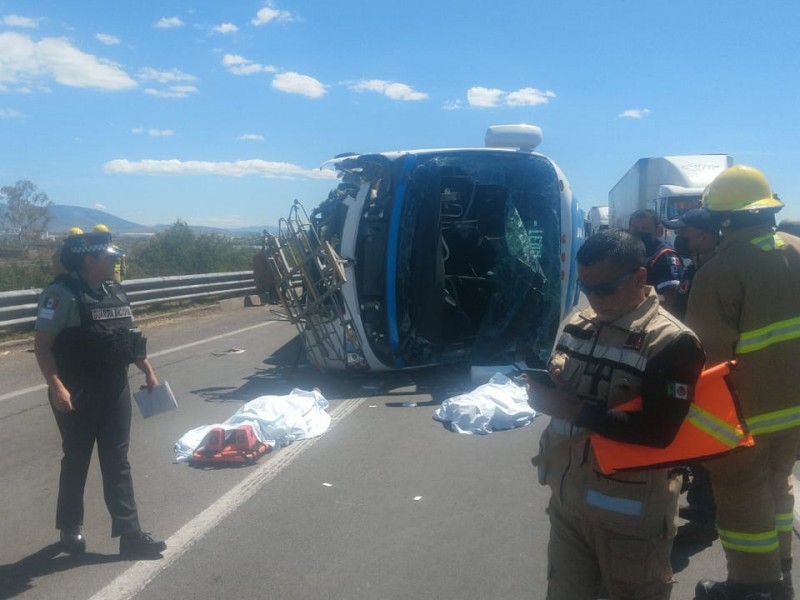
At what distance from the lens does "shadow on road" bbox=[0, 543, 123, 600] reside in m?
3.88

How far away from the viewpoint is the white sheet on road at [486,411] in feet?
22.2

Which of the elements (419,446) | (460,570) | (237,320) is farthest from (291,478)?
(237,320)

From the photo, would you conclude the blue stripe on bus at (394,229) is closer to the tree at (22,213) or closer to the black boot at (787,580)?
the black boot at (787,580)

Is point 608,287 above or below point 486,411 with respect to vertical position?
above

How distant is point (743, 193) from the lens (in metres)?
3.29

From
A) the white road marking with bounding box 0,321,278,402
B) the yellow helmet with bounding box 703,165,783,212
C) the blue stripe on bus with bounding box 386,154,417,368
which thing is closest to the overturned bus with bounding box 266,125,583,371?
the blue stripe on bus with bounding box 386,154,417,368

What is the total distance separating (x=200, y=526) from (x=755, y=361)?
10.5ft

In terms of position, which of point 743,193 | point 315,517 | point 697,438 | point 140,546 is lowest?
point 315,517

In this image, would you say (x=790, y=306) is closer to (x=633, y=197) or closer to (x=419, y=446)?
(x=419, y=446)

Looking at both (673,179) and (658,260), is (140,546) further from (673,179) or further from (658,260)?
(673,179)

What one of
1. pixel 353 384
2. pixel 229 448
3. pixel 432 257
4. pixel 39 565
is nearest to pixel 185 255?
pixel 353 384

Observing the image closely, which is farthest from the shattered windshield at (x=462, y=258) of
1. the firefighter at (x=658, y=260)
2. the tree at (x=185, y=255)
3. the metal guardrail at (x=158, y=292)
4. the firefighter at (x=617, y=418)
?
the tree at (x=185, y=255)

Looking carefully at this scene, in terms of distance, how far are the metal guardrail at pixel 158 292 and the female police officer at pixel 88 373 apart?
28.5 feet

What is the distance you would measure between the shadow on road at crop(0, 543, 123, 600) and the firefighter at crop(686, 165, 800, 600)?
3140 mm
